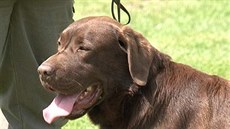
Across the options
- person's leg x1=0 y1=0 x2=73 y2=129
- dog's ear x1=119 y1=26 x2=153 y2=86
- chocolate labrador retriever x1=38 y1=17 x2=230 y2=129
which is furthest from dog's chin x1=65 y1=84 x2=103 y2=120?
person's leg x1=0 y1=0 x2=73 y2=129

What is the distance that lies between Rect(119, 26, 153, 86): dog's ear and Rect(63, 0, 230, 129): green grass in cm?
236

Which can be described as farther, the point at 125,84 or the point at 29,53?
the point at 29,53

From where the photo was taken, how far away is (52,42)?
509 centimetres

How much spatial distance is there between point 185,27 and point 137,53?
6239 millimetres

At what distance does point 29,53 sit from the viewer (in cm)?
502

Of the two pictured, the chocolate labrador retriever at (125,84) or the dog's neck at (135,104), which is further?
the dog's neck at (135,104)

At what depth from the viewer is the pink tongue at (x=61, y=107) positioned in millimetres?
3959

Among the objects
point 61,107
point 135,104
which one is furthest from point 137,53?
point 61,107

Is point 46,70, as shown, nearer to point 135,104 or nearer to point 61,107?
point 61,107

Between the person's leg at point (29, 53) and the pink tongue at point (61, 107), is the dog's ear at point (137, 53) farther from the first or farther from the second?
the person's leg at point (29, 53)

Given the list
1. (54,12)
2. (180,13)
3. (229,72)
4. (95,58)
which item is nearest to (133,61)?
(95,58)

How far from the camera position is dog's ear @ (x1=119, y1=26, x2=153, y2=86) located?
389 centimetres

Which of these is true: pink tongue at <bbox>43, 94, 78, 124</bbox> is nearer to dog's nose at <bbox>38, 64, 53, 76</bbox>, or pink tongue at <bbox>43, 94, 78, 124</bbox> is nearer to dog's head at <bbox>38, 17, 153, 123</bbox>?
dog's head at <bbox>38, 17, 153, 123</bbox>

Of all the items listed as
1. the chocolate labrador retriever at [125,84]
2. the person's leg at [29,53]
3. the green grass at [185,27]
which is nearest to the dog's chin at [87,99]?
the chocolate labrador retriever at [125,84]
